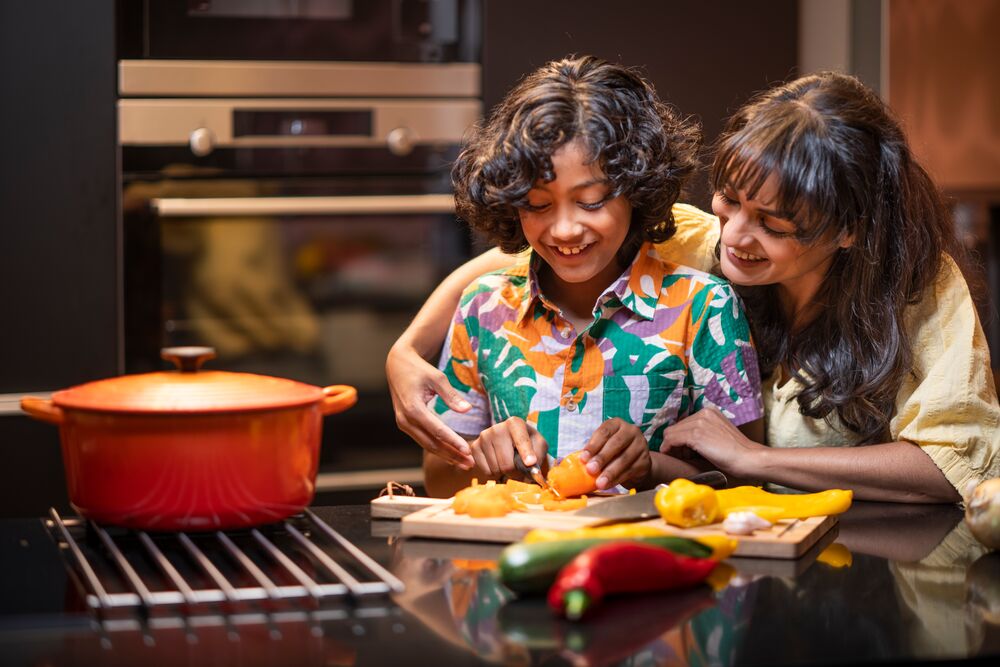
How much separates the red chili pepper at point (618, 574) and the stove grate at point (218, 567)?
0.47ft

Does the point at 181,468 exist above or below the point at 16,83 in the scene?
below

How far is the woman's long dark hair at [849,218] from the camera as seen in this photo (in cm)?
151

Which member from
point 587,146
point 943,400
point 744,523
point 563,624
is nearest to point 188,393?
point 563,624

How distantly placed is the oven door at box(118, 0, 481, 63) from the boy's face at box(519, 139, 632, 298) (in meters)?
1.39

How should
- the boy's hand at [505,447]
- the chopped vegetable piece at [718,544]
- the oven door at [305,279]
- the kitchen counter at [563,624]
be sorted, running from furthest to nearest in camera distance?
the oven door at [305,279], the boy's hand at [505,447], the chopped vegetable piece at [718,544], the kitchen counter at [563,624]

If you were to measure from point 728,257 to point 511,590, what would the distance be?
2.28ft

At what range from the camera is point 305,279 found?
9.40 feet

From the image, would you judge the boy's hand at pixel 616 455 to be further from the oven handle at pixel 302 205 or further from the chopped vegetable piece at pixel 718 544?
the oven handle at pixel 302 205

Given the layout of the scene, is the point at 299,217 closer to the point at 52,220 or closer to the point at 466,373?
the point at 52,220

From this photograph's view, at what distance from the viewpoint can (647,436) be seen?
166 centimetres

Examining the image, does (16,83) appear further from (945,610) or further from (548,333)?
(945,610)

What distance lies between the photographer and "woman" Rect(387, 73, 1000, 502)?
1478mm

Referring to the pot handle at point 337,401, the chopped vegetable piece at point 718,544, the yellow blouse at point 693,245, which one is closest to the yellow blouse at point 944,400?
the yellow blouse at point 693,245

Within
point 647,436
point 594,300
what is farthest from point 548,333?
point 647,436
